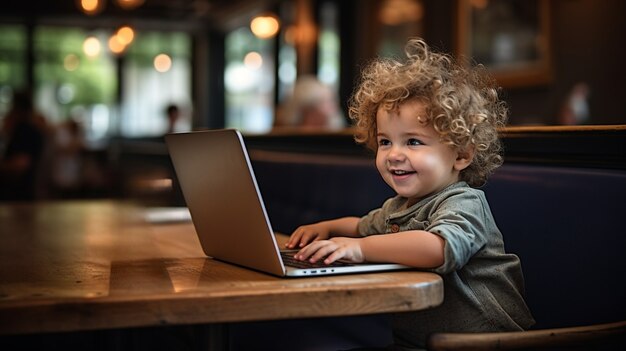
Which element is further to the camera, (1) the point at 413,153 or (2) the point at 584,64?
(2) the point at 584,64

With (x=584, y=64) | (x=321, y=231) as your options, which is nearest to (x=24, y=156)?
(x=584, y=64)

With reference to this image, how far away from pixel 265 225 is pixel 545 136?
0.86 meters

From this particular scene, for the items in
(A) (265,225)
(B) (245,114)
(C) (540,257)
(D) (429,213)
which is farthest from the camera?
(B) (245,114)

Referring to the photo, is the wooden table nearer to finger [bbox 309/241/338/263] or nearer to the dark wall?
finger [bbox 309/241/338/263]

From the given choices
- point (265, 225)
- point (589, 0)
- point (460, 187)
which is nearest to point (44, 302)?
point (265, 225)

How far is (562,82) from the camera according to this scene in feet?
21.6

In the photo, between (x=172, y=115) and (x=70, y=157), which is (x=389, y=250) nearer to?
(x=172, y=115)

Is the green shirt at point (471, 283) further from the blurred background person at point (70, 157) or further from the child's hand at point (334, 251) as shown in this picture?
the blurred background person at point (70, 157)

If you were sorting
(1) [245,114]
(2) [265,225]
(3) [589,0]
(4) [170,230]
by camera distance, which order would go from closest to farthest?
1. (2) [265,225]
2. (4) [170,230]
3. (3) [589,0]
4. (1) [245,114]

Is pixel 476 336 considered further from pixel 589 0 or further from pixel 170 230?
pixel 589 0

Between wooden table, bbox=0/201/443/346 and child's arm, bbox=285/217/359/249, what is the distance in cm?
23

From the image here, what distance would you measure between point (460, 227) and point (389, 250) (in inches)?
5.6

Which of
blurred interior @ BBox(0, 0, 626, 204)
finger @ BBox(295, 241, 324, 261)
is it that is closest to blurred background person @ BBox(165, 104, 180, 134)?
blurred interior @ BBox(0, 0, 626, 204)

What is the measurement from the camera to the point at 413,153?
170 cm
